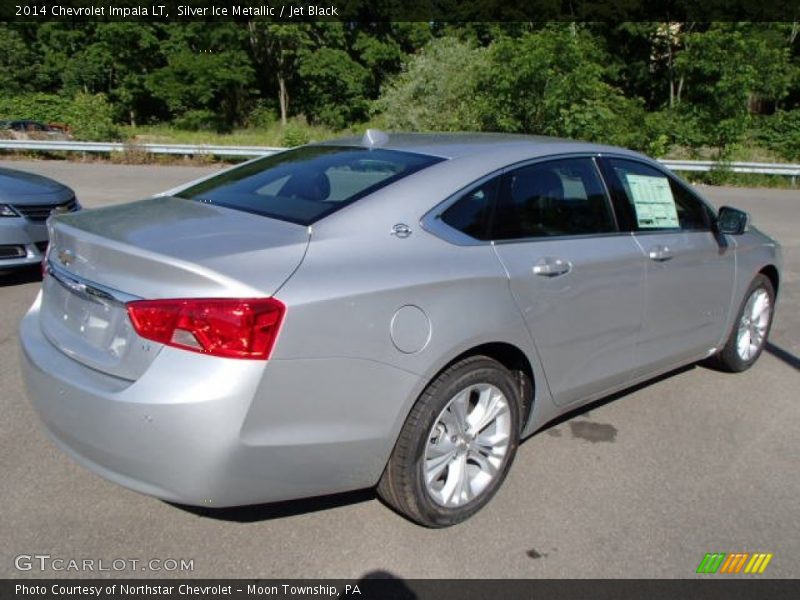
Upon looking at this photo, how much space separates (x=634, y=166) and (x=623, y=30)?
→ 4387 centimetres

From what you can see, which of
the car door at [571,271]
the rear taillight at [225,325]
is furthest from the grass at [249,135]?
the rear taillight at [225,325]

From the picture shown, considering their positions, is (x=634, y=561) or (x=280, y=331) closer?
(x=280, y=331)

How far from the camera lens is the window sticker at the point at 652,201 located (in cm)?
387

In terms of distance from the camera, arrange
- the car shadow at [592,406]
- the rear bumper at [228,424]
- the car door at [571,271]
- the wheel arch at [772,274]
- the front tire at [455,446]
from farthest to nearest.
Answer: the wheel arch at [772,274] < the car shadow at [592,406] < the car door at [571,271] < the front tire at [455,446] < the rear bumper at [228,424]

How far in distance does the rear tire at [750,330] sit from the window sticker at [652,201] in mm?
1090

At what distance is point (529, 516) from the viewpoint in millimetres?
3121

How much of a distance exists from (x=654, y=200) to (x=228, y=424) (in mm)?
2797

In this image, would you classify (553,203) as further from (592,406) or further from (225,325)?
(225,325)

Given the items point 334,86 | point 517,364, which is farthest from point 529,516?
point 334,86

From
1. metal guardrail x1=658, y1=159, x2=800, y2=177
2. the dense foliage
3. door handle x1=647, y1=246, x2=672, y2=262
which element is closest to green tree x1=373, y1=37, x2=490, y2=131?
the dense foliage

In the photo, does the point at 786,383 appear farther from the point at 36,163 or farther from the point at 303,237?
the point at 36,163

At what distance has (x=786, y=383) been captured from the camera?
15.8ft

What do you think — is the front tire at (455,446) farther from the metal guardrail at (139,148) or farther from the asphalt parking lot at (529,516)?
the metal guardrail at (139,148)
